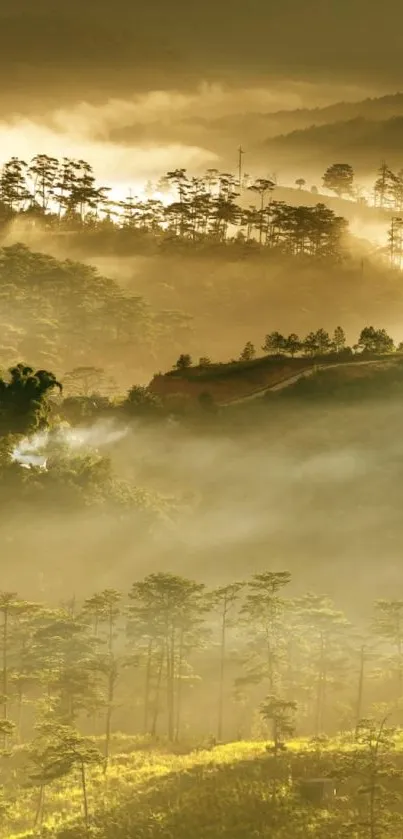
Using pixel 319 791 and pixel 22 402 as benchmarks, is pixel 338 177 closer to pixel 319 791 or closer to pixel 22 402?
pixel 22 402

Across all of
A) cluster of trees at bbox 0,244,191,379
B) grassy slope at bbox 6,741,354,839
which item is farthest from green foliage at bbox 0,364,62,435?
cluster of trees at bbox 0,244,191,379

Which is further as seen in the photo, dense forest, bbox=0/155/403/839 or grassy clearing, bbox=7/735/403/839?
dense forest, bbox=0/155/403/839

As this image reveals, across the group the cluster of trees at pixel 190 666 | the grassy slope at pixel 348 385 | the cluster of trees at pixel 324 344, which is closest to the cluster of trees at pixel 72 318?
the cluster of trees at pixel 324 344

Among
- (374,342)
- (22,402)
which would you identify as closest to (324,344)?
(374,342)

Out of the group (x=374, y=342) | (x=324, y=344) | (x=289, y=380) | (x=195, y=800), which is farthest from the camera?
(x=374, y=342)

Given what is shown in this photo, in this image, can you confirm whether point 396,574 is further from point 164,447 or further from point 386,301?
point 386,301

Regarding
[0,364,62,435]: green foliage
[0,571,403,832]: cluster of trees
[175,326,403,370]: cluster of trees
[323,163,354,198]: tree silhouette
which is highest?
[323,163,354,198]: tree silhouette

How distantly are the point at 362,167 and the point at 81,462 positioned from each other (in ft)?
494

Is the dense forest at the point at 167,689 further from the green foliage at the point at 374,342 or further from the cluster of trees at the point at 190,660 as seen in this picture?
the green foliage at the point at 374,342

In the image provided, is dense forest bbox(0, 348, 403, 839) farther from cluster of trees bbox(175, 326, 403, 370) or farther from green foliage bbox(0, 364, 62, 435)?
cluster of trees bbox(175, 326, 403, 370)

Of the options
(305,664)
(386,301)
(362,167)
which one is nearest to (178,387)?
(305,664)

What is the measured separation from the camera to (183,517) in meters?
71.4

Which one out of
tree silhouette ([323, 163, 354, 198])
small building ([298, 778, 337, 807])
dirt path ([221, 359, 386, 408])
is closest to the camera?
small building ([298, 778, 337, 807])

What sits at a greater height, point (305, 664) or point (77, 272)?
point (77, 272)
